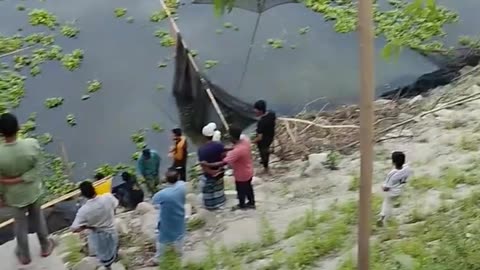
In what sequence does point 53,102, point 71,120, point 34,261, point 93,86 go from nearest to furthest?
point 34,261, point 71,120, point 53,102, point 93,86

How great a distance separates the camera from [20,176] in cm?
559

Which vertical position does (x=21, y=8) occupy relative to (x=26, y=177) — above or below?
below

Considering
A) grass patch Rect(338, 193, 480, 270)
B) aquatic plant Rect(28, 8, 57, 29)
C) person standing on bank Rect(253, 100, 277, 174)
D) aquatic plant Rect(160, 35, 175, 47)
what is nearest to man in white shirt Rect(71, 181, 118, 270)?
grass patch Rect(338, 193, 480, 270)

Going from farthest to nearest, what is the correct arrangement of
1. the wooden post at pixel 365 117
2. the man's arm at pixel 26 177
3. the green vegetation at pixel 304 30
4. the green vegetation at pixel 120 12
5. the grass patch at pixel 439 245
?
the green vegetation at pixel 120 12 → the green vegetation at pixel 304 30 → the man's arm at pixel 26 177 → the grass patch at pixel 439 245 → the wooden post at pixel 365 117

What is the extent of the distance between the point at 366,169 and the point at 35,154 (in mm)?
2747

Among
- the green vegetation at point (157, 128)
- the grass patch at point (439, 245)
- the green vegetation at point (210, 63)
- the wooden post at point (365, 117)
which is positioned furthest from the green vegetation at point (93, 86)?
the wooden post at point (365, 117)

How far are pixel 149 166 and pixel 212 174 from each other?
1404mm

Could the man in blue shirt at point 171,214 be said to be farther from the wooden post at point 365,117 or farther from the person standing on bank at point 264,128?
the wooden post at point 365,117

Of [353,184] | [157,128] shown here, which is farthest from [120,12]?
[353,184]

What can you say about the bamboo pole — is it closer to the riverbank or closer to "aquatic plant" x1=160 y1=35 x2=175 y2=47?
"aquatic plant" x1=160 y1=35 x2=175 y2=47

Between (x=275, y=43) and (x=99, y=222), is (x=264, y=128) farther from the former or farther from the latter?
(x=275, y=43)

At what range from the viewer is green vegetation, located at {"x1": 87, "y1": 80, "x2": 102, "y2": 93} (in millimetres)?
12711

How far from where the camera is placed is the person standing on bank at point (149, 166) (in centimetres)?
850

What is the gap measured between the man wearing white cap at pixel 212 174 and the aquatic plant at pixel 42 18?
822 cm
